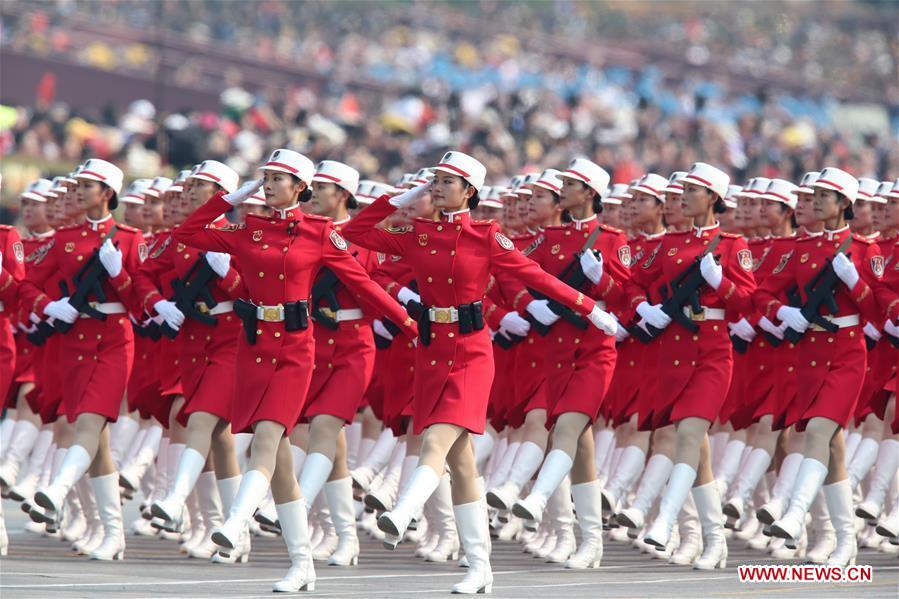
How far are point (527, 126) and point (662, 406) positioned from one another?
20003 mm

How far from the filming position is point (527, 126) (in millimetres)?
32094

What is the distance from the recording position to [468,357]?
10.5 m

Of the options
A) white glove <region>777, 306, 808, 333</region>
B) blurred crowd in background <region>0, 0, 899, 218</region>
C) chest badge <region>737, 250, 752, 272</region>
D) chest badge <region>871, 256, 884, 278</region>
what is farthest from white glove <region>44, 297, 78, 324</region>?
blurred crowd in background <region>0, 0, 899, 218</region>

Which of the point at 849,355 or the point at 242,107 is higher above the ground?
the point at 849,355

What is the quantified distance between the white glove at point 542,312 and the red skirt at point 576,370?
0.05 meters

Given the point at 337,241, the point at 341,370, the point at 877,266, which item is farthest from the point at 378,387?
the point at 877,266

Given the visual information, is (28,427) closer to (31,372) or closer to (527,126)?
(31,372)

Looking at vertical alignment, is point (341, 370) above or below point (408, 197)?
below

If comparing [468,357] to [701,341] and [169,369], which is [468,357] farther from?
[169,369]

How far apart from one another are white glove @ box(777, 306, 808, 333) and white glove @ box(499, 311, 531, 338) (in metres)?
1.67

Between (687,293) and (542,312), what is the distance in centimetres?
86

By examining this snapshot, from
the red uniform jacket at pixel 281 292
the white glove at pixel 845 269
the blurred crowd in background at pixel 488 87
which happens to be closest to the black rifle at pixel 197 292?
the red uniform jacket at pixel 281 292

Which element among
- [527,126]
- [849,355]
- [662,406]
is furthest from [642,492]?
[527,126]

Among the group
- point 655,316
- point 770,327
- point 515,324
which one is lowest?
point 515,324
